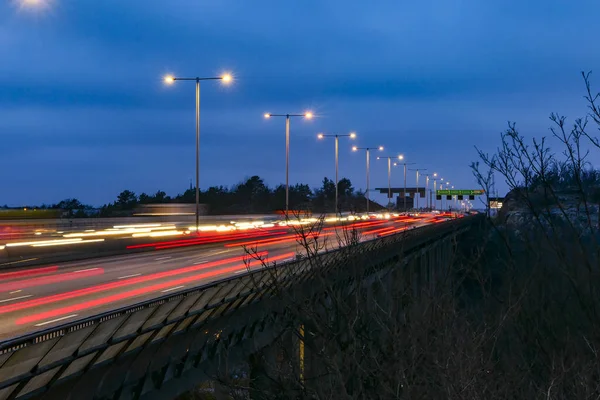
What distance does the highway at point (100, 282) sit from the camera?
51.5ft

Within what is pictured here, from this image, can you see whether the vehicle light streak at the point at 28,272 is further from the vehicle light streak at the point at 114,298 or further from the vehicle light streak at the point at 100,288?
the vehicle light streak at the point at 114,298

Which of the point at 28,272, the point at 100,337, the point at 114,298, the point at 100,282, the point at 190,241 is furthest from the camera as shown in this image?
the point at 190,241

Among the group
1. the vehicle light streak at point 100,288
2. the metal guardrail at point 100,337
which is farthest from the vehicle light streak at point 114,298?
the metal guardrail at point 100,337

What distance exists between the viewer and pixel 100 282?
72.6ft

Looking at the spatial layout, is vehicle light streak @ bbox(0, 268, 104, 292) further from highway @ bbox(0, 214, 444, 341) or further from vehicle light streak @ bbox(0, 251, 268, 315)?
vehicle light streak @ bbox(0, 251, 268, 315)

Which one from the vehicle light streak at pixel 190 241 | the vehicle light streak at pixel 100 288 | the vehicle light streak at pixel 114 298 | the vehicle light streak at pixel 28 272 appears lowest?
the vehicle light streak at pixel 114 298

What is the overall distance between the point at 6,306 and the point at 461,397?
1370 cm

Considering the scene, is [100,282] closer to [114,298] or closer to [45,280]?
[45,280]

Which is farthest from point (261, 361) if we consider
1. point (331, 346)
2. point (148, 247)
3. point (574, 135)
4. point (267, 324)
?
point (148, 247)

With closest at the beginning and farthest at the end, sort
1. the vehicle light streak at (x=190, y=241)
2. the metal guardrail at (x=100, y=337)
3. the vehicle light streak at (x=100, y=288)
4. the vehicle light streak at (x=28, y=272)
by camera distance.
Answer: the metal guardrail at (x=100, y=337)
the vehicle light streak at (x=100, y=288)
the vehicle light streak at (x=28, y=272)
the vehicle light streak at (x=190, y=241)

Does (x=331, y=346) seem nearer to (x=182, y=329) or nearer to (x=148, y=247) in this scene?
(x=182, y=329)

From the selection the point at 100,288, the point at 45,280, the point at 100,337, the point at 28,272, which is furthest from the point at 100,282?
the point at 100,337

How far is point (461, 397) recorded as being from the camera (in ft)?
23.0

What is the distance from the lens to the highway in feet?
51.5
